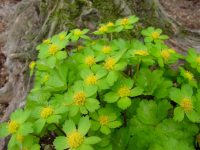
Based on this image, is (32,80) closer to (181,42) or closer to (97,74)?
(97,74)

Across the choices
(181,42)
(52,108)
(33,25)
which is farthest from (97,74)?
(33,25)

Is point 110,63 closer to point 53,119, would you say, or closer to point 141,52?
point 141,52

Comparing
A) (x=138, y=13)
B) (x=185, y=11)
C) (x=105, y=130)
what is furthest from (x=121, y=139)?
(x=185, y=11)

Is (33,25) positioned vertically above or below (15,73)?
above

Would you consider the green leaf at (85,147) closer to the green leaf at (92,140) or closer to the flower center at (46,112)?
the green leaf at (92,140)

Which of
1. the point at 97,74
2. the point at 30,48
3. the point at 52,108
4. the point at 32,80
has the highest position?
the point at 97,74

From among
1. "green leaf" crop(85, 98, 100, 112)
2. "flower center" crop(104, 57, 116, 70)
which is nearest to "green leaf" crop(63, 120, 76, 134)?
"green leaf" crop(85, 98, 100, 112)

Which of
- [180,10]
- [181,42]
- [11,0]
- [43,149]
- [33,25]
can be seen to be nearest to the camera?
[43,149]

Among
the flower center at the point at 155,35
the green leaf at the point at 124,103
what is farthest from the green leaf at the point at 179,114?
the flower center at the point at 155,35

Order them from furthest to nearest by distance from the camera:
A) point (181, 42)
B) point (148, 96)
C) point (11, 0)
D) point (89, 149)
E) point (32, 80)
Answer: point (11, 0)
point (181, 42)
point (32, 80)
point (148, 96)
point (89, 149)
